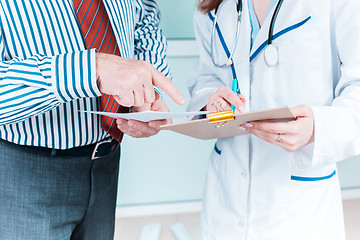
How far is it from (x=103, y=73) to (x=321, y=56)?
52cm

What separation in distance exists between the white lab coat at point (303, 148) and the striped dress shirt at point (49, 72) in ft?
1.07

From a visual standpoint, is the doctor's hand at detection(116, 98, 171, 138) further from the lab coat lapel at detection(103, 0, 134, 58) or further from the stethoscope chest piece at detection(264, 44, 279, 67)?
the stethoscope chest piece at detection(264, 44, 279, 67)

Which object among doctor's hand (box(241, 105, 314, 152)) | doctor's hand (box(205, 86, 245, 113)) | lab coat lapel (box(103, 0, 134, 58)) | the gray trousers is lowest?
the gray trousers

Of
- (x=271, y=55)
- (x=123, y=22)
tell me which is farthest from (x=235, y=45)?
(x=123, y=22)

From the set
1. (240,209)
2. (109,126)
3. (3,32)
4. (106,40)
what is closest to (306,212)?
(240,209)

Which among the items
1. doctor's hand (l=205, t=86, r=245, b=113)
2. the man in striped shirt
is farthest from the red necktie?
doctor's hand (l=205, t=86, r=245, b=113)

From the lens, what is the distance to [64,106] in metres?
0.81

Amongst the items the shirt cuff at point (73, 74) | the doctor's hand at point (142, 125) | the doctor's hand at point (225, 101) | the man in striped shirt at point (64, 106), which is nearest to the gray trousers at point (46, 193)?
the man in striped shirt at point (64, 106)

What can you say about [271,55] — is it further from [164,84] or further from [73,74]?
[73,74]

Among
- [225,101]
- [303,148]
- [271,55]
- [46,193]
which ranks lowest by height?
[46,193]

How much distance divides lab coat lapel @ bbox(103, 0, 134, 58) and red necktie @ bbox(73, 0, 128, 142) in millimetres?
14

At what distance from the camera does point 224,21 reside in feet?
3.23

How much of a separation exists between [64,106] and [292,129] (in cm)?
52

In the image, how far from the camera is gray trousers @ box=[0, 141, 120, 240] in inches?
Result: 30.9
